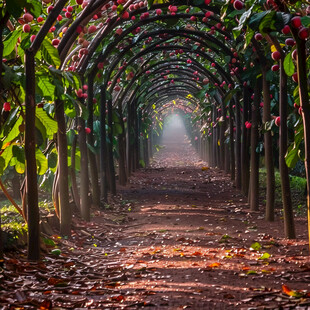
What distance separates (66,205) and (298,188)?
688 cm

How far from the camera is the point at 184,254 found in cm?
622

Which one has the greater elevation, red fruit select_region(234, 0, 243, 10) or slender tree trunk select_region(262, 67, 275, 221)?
red fruit select_region(234, 0, 243, 10)

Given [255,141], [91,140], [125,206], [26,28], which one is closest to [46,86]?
[26,28]

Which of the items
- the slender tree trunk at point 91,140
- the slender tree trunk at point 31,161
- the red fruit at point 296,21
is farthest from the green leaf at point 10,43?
the slender tree trunk at point 91,140

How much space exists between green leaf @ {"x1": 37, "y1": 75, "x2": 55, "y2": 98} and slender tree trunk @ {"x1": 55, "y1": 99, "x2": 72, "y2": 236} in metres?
0.89

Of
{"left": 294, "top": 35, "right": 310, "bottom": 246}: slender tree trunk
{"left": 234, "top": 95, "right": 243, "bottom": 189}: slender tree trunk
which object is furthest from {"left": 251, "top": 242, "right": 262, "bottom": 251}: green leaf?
{"left": 234, "top": 95, "right": 243, "bottom": 189}: slender tree trunk

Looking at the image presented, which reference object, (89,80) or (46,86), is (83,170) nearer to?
(89,80)

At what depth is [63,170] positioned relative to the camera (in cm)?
723

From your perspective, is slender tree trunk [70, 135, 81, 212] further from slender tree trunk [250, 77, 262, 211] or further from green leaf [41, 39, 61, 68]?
slender tree trunk [250, 77, 262, 211]

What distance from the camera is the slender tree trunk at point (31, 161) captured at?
543 cm

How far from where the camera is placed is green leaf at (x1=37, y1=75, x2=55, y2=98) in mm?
5812

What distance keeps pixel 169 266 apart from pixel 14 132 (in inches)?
77.4

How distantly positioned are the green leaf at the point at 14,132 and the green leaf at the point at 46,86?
1.16 feet

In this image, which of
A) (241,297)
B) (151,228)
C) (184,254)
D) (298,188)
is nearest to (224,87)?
(298,188)
